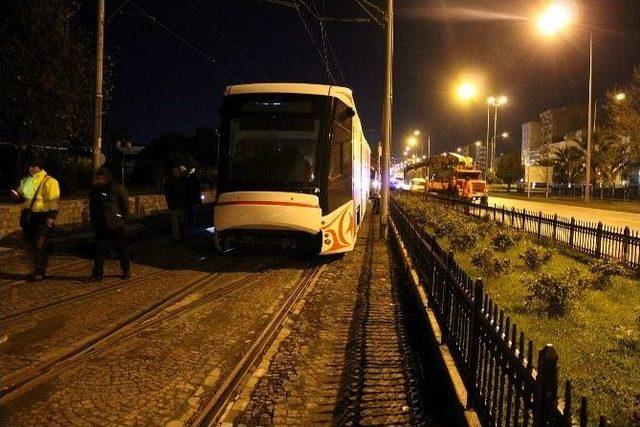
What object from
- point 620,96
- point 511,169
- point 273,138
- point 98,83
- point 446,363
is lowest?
point 446,363

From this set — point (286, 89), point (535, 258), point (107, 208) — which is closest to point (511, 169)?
point (535, 258)

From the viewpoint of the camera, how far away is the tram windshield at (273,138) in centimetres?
1144

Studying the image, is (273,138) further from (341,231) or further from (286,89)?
(341,231)

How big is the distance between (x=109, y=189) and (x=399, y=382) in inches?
228

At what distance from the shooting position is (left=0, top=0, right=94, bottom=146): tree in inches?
729

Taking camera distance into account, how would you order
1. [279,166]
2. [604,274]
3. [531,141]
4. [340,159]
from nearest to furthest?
[604,274], [279,166], [340,159], [531,141]

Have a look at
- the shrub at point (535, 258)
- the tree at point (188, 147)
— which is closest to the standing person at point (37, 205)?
the shrub at point (535, 258)

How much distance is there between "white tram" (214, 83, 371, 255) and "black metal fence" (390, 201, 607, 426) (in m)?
4.03

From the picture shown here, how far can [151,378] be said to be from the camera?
5340mm

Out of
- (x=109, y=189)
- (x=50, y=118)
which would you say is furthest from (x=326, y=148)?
(x=50, y=118)

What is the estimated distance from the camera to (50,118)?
1933 cm

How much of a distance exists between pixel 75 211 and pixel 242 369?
1474 cm

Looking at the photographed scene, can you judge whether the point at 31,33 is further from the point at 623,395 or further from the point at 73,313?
the point at 623,395

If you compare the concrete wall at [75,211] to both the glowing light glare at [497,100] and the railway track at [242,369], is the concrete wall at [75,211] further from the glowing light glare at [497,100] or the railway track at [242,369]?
the glowing light glare at [497,100]
